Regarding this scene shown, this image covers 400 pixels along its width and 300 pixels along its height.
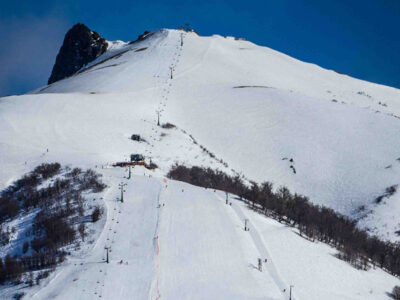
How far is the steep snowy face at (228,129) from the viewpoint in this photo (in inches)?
1308

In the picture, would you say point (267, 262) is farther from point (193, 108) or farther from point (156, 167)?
point (193, 108)

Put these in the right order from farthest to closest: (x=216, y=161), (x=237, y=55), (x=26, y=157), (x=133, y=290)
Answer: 1. (x=237, y=55)
2. (x=216, y=161)
3. (x=26, y=157)
4. (x=133, y=290)

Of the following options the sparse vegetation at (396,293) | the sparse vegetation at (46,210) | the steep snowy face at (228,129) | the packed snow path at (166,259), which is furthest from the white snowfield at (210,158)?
the sparse vegetation at (46,210)

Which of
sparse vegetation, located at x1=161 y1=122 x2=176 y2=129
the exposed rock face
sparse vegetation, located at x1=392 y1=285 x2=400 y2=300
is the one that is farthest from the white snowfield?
the exposed rock face

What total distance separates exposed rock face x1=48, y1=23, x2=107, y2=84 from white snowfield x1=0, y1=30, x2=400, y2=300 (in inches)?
1512

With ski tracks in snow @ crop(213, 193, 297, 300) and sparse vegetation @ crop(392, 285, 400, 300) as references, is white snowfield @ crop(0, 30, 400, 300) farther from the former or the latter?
sparse vegetation @ crop(392, 285, 400, 300)

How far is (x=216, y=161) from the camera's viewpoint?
125 feet

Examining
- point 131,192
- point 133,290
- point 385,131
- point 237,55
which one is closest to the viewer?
point 133,290

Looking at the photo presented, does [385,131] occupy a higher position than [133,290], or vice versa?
[385,131]

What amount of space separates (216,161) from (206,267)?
2313 centimetres

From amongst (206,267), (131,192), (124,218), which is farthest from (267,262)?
(131,192)

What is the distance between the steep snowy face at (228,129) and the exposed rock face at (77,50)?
5018cm

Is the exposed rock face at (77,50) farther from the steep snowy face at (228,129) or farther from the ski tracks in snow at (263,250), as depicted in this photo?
the ski tracks in snow at (263,250)

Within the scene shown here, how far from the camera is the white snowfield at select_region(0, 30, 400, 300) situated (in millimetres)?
14805
